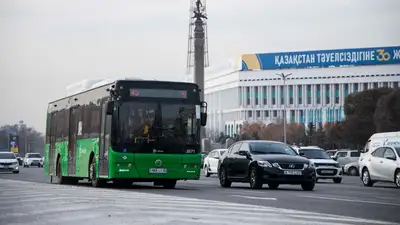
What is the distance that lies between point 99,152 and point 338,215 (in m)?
13.9

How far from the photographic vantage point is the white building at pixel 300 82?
141 m

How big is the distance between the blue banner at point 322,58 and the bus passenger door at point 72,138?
106 metres

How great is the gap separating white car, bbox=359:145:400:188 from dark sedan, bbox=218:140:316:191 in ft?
16.5

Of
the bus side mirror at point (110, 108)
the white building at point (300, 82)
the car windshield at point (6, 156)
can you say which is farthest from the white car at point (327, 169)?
the white building at point (300, 82)

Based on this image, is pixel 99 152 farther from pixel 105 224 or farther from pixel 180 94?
pixel 105 224

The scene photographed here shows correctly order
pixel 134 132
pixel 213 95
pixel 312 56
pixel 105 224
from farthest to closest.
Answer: pixel 213 95
pixel 312 56
pixel 134 132
pixel 105 224

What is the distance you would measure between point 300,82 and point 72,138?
401 feet

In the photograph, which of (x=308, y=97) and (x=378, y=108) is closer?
(x=378, y=108)

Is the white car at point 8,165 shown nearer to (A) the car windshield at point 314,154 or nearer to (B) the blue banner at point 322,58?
(A) the car windshield at point 314,154

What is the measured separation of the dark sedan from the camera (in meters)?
26.3

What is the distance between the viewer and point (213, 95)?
177125 millimetres

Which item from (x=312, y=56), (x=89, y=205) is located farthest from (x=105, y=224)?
(x=312, y=56)

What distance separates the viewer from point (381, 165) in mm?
32344

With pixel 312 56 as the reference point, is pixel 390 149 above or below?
below
